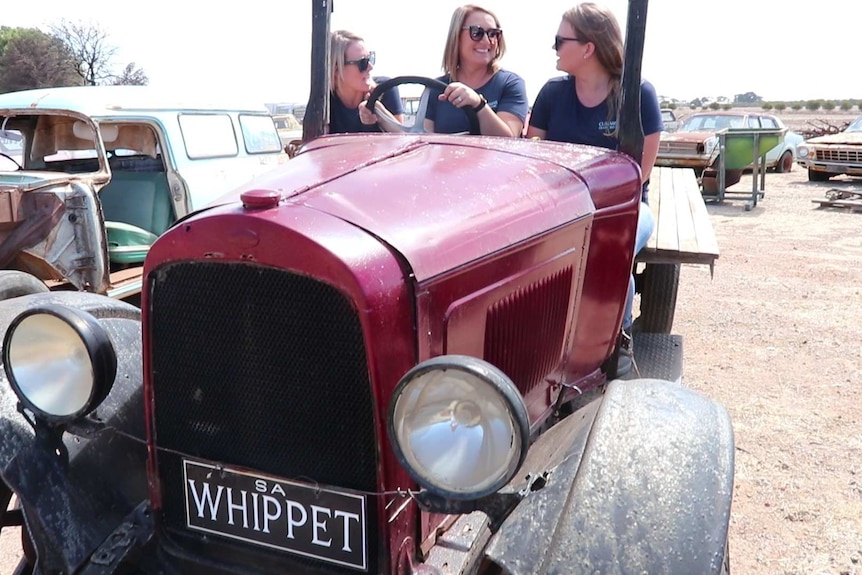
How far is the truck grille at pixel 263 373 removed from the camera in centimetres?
178

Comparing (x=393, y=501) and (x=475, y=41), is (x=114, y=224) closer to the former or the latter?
(x=475, y=41)

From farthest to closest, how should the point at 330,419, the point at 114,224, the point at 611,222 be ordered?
the point at 114,224 → the point at 611,222 → the point at 330,419

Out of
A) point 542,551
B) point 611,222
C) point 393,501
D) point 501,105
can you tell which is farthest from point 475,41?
point 542,551

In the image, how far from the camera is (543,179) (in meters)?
2.44

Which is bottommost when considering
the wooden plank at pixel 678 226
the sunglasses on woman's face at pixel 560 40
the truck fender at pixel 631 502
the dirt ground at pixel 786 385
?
the dirt ground at pixel 786 385

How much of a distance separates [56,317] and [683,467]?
62.9 inches

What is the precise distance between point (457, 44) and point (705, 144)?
493 inches

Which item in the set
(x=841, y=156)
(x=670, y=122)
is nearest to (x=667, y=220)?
(x=841, y=156)

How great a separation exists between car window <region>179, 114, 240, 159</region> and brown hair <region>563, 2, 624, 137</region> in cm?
506

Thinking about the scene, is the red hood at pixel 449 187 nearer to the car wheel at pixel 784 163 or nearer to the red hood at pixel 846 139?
the red hood at pixel 846 139

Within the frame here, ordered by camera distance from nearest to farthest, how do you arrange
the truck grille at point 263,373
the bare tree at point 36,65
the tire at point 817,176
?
the truck grille at point 263,373 → the tire at point 817,176 → the bare tree at point 36,65

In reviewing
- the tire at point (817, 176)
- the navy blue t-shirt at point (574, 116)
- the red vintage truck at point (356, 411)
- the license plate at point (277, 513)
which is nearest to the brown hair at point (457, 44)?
the navy blue t-shirt at point (574, 116)

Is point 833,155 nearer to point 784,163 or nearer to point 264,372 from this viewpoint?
point 784,163

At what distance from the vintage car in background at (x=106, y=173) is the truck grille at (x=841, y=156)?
39.5 ft
